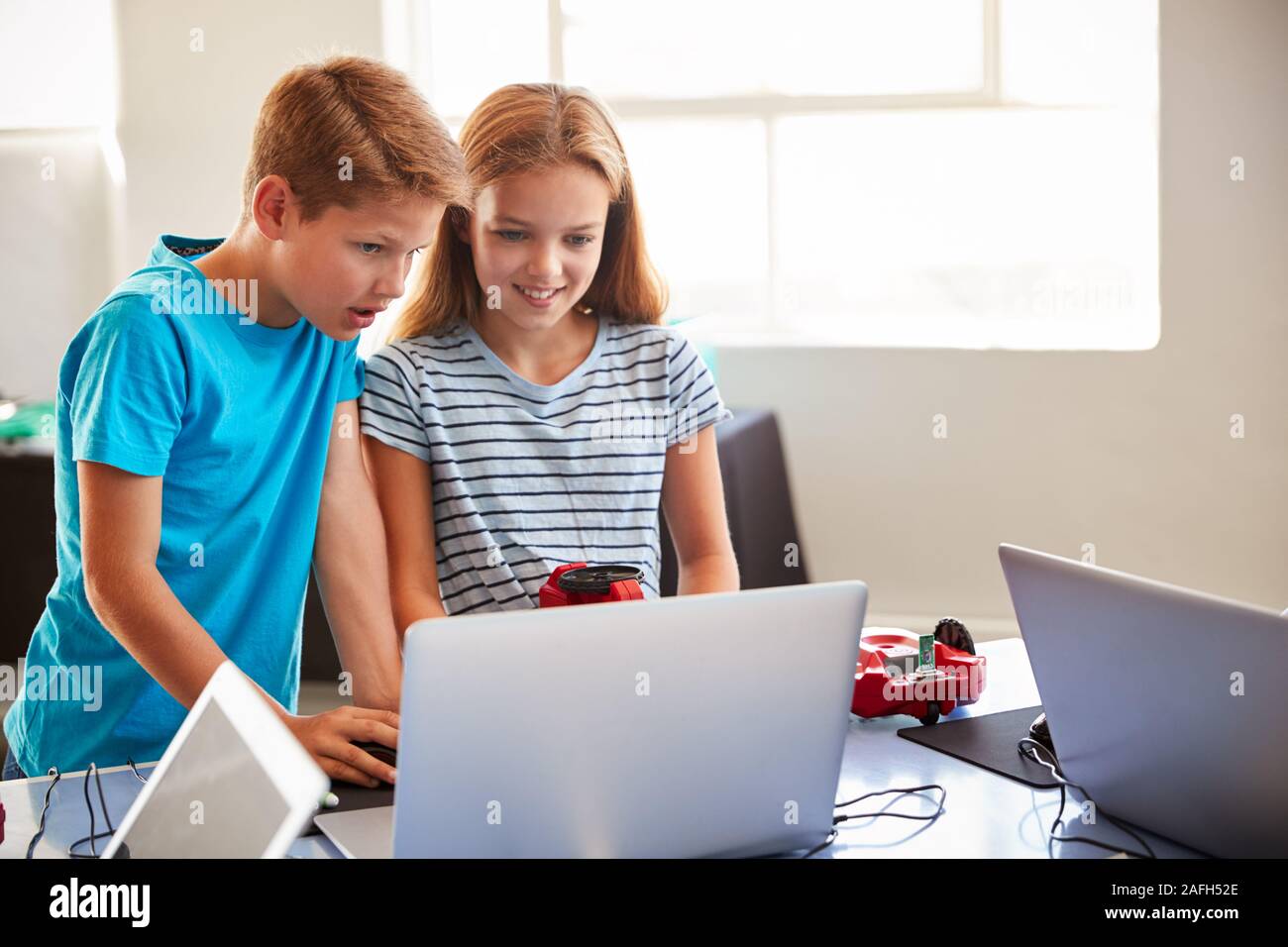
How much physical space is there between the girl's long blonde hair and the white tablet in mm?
741

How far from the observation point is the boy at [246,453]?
4.39ft

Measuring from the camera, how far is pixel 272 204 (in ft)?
4.68

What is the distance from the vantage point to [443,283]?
1.79m

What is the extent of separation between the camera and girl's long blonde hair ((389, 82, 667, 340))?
1680mm

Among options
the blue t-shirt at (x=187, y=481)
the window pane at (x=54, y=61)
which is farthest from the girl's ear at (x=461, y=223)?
the window pane at (x=54, y=61)

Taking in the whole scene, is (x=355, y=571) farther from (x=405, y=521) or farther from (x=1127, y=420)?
(x=1127, y=420)

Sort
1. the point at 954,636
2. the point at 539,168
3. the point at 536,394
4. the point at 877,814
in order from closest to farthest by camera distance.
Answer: the point at 877,814, the point at 954,636, the point at 539,168, the point at 536,394

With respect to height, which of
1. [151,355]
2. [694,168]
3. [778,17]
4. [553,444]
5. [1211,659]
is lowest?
[1211,659]

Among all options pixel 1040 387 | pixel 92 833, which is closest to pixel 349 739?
pixel 92 833

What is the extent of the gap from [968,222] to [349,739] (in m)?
3.03

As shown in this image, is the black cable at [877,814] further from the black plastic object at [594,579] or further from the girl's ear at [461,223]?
the girl's ear at [461,223]
